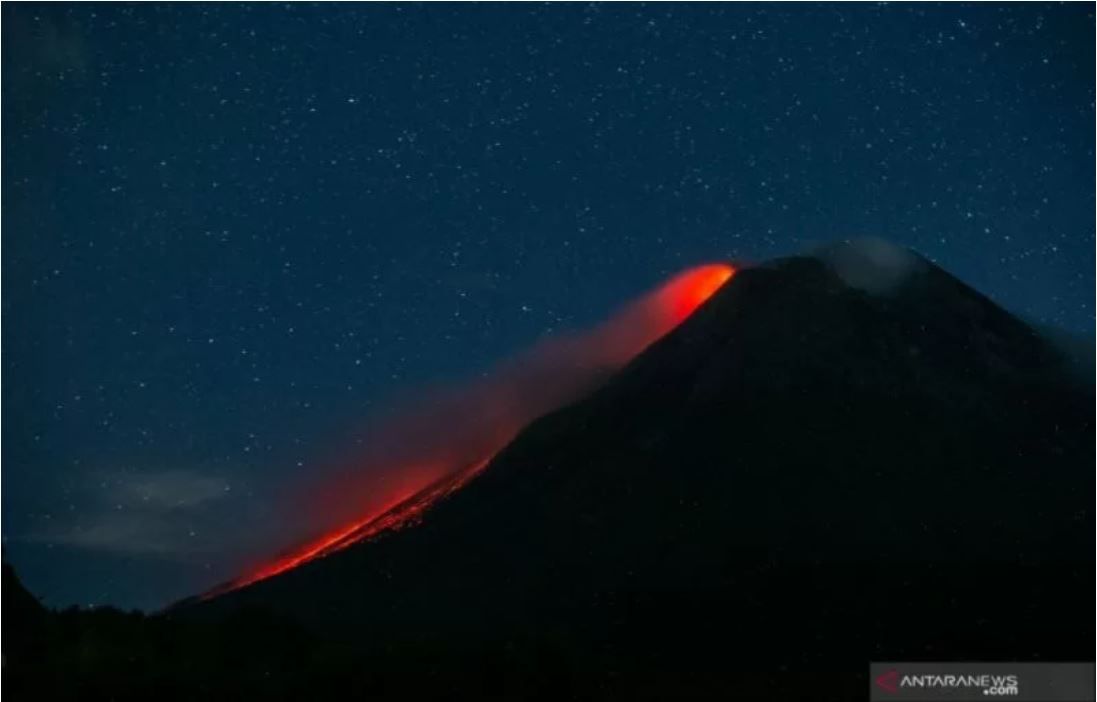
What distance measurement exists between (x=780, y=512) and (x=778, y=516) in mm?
513

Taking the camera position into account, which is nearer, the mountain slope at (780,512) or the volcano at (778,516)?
the volcano at (778,516)

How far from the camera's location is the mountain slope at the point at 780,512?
231 feet

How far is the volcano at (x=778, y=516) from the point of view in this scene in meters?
68.8

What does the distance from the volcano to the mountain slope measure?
25cm

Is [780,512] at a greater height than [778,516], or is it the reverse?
[780,512]

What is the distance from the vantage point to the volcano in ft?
226

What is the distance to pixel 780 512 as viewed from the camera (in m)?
88.4

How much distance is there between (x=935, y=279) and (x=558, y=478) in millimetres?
51508

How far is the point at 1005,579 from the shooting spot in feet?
255

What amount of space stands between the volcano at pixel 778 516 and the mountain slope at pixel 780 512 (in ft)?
0.83

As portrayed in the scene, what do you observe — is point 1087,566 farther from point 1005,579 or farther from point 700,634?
point 700,634

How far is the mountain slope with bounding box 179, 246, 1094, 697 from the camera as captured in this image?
7044cm

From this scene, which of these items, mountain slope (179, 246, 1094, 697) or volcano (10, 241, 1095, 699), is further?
mountain slope (179, 246, 1094, 697)

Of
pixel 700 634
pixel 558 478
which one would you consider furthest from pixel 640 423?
pixel 700 634
